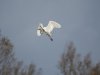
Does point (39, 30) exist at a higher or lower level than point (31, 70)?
lower

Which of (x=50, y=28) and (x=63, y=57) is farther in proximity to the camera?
(x=63, y=57)

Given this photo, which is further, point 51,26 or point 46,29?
point 51,26

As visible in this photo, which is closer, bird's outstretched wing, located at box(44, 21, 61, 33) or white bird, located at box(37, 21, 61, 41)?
white bird, located at box(37, 21, 61, 41)

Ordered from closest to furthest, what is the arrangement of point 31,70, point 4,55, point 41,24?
point 41,24 → point 4,55 → point 31,70

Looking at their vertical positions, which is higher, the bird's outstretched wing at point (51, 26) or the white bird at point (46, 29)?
the bird's outstretched wing at point (51, 26)

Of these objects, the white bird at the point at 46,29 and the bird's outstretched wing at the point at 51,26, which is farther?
the bird's outstretched wing at the point at 51,26

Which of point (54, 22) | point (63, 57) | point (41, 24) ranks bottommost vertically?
point (41, 24)

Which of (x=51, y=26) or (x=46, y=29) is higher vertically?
(x=51, y=26)

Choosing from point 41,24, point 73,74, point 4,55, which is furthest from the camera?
point 73,74

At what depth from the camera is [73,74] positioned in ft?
120

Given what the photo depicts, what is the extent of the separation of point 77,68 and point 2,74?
8543mm

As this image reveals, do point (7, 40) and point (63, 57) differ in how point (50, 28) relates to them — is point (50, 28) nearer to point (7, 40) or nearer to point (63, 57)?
point (7, 40)

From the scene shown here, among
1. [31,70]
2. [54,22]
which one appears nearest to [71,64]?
[31,70]

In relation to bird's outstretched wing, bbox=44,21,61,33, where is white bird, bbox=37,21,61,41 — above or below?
below
